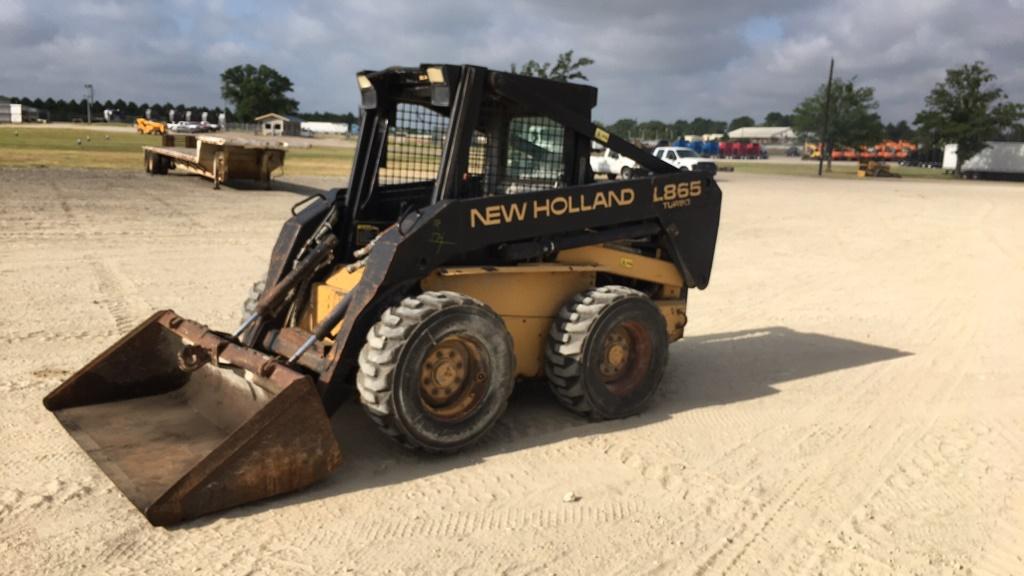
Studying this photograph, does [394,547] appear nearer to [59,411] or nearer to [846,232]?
[59,411]

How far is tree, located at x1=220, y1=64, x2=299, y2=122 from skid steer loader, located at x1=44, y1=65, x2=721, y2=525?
340 feet

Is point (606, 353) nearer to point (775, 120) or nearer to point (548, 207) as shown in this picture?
point (548, 207)

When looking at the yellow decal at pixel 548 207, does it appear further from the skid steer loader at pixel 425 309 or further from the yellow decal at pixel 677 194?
the yellow decal at pixel 677 194

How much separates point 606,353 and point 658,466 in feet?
3.09

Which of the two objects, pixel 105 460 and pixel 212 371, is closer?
pixel 105 460

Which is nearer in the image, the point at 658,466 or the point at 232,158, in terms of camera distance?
the point at 658,466

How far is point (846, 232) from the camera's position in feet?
56.4

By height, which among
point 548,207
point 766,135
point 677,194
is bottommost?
point 548,207

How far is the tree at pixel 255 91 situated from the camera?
10350cm

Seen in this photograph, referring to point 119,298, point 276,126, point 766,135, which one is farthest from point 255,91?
point 119,298

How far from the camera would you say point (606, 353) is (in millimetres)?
5508

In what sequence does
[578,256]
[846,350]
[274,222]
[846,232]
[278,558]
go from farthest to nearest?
[846,232] < [274,222] < [846,350] < [578,256] < [278,558]

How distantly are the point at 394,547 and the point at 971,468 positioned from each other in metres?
3.56

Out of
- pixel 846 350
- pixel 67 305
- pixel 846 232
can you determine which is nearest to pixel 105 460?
pixel 67 305
